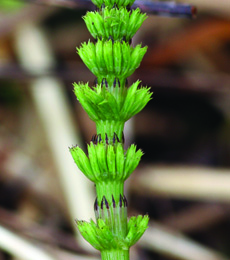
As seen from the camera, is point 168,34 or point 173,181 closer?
point 173,181

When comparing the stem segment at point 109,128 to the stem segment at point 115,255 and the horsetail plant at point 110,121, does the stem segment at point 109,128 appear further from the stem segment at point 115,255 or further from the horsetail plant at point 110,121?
the stem segment at point 115,255

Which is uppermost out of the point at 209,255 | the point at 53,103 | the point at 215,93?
the point at 215,93

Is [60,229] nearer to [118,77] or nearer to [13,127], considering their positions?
[13,127]

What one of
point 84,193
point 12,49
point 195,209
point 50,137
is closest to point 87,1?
point 84,193

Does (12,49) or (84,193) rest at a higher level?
(12,49)

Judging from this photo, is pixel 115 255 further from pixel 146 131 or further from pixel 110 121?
pixel 146 131

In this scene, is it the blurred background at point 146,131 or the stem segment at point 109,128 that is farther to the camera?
the blurred background at point 146,131

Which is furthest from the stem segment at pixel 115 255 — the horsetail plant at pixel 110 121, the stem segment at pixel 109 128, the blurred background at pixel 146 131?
the blurred background at pixel 146 131
